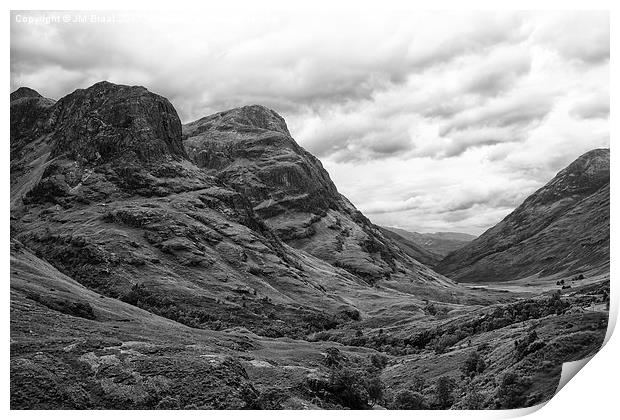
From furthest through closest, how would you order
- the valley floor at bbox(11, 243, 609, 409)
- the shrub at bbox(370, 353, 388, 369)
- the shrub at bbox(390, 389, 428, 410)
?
the shrub at bbox(370, 353, 388, 369)
the shrub at bbox(390, 389, 428, 410)
the valley floor at bbox(11, 243, 609, 409)

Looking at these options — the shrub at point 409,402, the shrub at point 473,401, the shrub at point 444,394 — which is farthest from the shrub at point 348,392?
the shrub at point 473,401

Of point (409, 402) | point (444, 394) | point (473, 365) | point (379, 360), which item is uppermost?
point (473, 365)

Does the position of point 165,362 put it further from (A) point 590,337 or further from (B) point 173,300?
(B) point 173,300

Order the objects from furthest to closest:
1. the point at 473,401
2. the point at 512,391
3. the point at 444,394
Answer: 1. the point at 444,394
2. the point at 473,401
3. the point at 512,391

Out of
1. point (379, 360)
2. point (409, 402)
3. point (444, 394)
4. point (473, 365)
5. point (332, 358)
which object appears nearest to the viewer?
point (444, 394)

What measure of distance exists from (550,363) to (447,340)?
45.3m

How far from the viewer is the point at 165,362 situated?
6362cm

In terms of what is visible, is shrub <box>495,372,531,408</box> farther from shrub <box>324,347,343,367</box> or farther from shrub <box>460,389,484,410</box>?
shrub <box>324,347,343,367</box>

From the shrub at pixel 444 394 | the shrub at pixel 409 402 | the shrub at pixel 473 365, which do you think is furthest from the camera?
the shrub at pixel 473 365

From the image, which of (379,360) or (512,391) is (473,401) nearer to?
(512,391)

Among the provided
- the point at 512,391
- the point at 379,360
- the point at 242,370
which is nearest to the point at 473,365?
the point at 512,391

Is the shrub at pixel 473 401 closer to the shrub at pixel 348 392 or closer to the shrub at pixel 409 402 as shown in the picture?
the shrub at pixel 409 402

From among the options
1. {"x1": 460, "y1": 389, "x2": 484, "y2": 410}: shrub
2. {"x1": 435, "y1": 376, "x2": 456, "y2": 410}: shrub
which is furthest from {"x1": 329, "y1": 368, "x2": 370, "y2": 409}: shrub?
{"x1": 460, "y1": 389, "x2": 484, "y2": 410}: shrub
